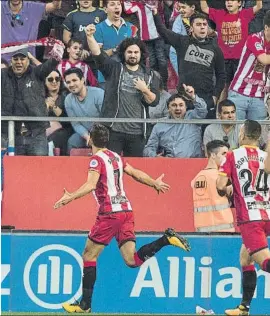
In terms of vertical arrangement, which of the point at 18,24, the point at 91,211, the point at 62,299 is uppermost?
the point at 18,24

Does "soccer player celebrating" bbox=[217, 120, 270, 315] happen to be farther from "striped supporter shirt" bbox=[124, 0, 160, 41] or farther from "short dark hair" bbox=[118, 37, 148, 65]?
"striped supporter shirt" bbox=[124, 0, 160, 41]

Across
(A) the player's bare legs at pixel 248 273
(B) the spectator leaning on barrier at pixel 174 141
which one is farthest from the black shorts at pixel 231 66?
(A) the player's bare legs at pixel 248 273

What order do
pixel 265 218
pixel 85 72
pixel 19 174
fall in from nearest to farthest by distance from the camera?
pixel 265 218, pixel 19 174, pixel 85 72

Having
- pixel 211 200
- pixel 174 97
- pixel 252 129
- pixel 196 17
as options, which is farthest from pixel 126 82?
pixel 252 129

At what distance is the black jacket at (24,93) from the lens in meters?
13.0

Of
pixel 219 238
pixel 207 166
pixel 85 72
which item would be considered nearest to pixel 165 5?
pixel 85 72

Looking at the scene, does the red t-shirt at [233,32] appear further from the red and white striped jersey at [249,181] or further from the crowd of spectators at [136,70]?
the red and white striped jersey at [249,181]

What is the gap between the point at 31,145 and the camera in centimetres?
1252

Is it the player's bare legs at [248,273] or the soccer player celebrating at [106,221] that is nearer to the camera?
the player's bare legs at [248,273]

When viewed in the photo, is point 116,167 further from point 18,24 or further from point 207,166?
point 18,24

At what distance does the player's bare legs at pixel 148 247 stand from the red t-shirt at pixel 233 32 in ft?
12.9

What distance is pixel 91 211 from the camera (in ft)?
41.3

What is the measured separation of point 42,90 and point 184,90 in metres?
1.70

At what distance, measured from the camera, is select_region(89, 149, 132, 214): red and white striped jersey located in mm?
10969
